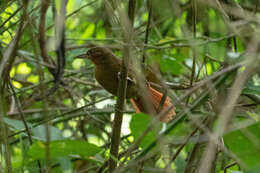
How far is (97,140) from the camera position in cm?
380

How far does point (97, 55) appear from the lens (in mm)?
3283

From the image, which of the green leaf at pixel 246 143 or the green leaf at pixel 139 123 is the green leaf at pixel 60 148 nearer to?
the green leaf at pixel 139 123

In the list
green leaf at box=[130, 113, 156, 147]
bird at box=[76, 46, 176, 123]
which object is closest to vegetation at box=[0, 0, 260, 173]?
green leaf at box=[130, 113, 156, 147]

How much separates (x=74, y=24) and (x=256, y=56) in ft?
12.3

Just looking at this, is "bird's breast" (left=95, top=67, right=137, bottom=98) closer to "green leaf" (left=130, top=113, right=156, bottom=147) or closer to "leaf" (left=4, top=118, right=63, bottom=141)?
"leaf" (left=4, top=118, right=63, bottom=141)

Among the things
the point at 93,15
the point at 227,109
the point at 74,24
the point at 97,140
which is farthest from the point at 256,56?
the point at 74,24

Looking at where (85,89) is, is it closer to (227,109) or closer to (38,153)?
(38,153)

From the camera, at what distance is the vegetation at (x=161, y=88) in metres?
1.25

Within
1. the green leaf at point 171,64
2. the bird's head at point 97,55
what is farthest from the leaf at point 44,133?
the green leaf at point 171,64

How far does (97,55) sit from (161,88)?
2.64 ft

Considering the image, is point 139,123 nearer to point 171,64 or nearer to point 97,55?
point 171,64

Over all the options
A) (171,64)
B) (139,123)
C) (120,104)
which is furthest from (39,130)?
(171,64)

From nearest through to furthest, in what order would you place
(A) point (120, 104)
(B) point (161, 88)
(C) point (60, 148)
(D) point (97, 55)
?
(C) point (60, 148) < (A) point (120, 104) < (B) point (161, 88) < (D) point (97, 55)

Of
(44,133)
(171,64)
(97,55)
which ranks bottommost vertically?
(44,133)
